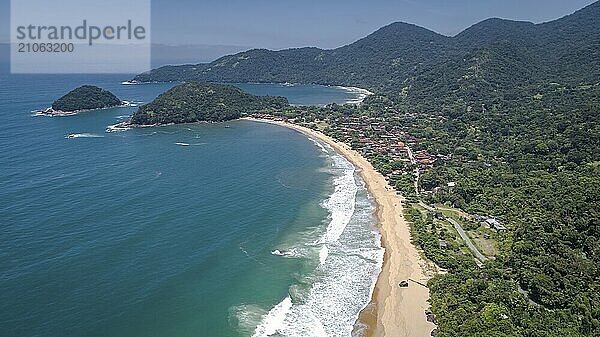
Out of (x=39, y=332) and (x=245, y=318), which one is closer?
(x=39, y=332)

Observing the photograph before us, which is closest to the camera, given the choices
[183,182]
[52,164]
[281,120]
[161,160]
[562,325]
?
[562,325]

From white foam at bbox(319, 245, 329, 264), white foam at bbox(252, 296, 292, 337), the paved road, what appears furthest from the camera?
white foam at bbox(319, 245, 329, 264)

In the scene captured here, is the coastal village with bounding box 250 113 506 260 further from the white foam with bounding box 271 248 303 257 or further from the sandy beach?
the white foam with bounding box 271 248 303 257

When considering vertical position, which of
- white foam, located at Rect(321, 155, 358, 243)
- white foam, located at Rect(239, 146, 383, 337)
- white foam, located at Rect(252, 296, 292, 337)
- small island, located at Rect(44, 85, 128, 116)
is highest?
small island, located at Rect(44, 85, 128, 116)

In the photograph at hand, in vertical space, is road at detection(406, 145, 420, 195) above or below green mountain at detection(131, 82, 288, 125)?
below

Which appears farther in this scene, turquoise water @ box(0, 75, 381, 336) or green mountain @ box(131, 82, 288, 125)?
green mountain @ box(131, 82, 288, 125)

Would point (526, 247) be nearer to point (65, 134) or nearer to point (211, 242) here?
point (211, 242)

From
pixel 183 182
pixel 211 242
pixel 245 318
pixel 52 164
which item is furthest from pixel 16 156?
pixel 245 318

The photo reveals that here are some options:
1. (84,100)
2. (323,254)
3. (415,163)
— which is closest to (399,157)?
(415,163)

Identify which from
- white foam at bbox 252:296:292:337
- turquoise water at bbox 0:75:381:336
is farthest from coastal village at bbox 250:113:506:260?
white foam at bbox 252:296:292:337
